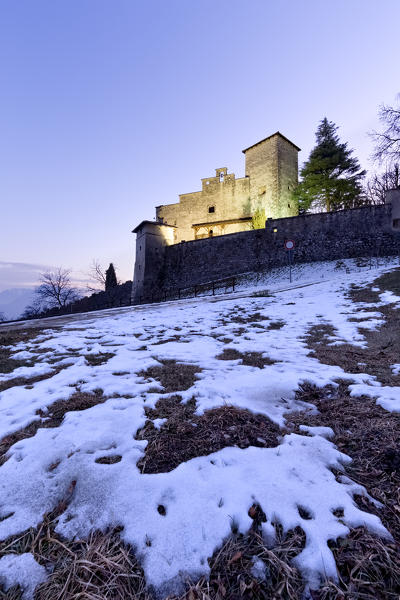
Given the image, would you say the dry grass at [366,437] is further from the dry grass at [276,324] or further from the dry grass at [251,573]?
the dry grass at [276,324]

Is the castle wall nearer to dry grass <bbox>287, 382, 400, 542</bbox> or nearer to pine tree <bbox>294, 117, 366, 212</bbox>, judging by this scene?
pine tree <bbox>294, 117, 366, 212</bbox>

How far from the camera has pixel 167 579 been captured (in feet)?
3.77

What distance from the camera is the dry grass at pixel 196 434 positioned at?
2.01 meters

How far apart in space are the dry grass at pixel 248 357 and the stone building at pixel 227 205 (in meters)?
25.7

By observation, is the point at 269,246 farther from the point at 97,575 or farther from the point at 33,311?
the point at 33,311

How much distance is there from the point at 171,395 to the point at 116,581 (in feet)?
6.40

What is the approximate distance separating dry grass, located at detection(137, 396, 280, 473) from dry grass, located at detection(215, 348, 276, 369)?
1573 millimetres

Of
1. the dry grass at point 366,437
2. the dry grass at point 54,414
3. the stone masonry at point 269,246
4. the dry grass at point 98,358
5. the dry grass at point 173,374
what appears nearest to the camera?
the dry grass at point 366,437

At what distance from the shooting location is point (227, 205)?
124ft

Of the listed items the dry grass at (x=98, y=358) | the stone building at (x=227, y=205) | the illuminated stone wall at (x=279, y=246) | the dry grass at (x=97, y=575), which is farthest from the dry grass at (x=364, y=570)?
the stone building at (x=227, y=205)

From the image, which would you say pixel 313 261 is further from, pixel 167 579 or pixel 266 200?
pixel 167 579

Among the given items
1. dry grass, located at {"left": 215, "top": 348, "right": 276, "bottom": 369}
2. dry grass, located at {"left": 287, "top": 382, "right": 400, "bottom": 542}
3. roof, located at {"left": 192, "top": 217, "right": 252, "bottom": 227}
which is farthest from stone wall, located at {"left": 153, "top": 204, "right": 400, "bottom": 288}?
dry grass, located at {"left": 287, "top": 382, "right": 400, "bottom": 542}

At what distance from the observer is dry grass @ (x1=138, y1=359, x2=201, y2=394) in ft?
11.1

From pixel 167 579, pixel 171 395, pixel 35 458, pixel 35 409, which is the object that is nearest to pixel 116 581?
pixel 167 579
